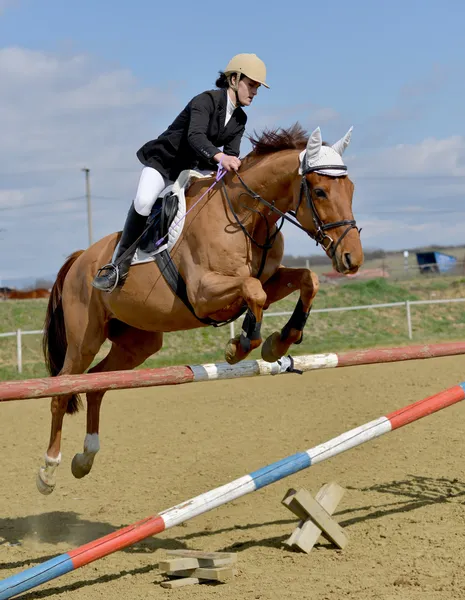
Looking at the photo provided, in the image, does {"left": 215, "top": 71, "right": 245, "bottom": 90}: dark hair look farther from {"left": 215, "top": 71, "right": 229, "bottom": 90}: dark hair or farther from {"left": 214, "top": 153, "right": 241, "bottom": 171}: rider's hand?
{"left": 214, "top": 153, "right": 241, "bottom": 171}: rider's hand

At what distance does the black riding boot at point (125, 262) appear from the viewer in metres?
5.27

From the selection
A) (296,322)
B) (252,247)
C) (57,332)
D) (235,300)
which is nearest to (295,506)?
(296,322)

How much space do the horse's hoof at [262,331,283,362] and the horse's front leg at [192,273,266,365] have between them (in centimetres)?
12

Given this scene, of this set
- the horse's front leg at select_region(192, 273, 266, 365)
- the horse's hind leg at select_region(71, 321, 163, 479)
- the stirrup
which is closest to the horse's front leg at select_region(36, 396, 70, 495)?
the horse's hind leg at select_region(71, 321, 163, 479)

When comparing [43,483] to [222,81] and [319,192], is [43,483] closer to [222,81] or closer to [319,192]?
[319,192]

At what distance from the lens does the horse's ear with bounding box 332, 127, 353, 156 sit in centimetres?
458

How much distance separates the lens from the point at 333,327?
20922 mm

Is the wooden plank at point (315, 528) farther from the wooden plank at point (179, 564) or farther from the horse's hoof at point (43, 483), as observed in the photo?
the horse's hoof at point (43, 483)

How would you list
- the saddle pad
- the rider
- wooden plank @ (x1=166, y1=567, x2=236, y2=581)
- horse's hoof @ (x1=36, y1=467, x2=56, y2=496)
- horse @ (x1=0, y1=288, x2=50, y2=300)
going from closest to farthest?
wooden plank @ (x1=166, y1=567, x2=236, y2=581) < the rider < the saddle pad < horse's hoof @ (x1=36, y1=467, x2=56, y2=496) < horse @ (x1=0, y1=288, x2=50, y2=300)

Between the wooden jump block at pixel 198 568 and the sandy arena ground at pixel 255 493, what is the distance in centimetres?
6

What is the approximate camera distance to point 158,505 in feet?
20.9

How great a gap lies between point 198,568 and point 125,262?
81.3 inches

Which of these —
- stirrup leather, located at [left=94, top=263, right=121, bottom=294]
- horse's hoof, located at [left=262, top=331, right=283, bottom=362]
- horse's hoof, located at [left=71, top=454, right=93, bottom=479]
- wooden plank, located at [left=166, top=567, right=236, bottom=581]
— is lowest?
wooden plank, located at [left=166, top=567, right=236, bottom=581]

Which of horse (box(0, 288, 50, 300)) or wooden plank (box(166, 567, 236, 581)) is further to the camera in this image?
horse (box(0, 288, 50, 300))
